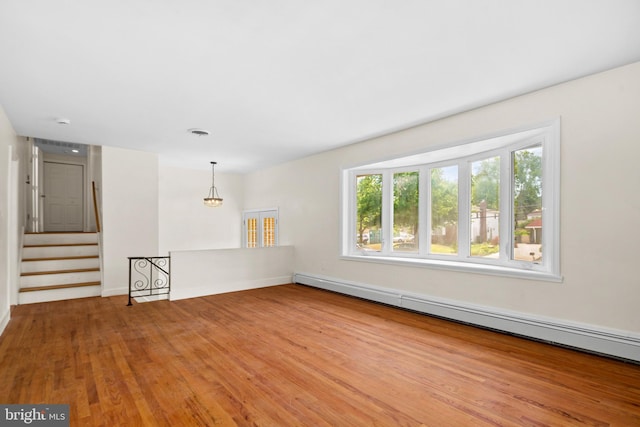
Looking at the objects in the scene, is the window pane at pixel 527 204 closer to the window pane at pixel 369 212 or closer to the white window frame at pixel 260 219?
the window pane at pixel 369 212

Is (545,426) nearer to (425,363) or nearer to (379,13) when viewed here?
(425,363)

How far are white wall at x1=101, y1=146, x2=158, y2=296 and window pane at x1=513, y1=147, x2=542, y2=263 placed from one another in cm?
594

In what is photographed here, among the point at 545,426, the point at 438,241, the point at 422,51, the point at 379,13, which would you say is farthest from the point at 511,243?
the point at 379,13

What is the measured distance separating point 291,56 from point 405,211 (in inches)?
127

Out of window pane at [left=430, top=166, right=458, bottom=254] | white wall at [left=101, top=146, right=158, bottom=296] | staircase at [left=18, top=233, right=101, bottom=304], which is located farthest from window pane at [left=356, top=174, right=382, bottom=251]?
staircase at [left=18, top=233, right=101, bottom=304]

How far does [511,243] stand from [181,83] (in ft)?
13.4

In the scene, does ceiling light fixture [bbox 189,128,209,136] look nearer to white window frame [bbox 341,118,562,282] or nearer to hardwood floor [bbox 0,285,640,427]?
white window frame [bbox 341,118,562,282]

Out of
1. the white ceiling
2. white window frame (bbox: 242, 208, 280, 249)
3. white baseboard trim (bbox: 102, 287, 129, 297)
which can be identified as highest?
the white ceiling

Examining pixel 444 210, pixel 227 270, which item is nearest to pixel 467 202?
pixel 444 210

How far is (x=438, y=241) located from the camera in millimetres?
4625

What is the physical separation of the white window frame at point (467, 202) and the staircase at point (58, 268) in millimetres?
4552

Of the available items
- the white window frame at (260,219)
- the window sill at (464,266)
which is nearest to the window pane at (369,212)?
the window sill at (464,266)

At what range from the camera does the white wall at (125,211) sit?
5543 millimetres

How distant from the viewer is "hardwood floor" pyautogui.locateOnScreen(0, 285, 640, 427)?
2020 millimetres
